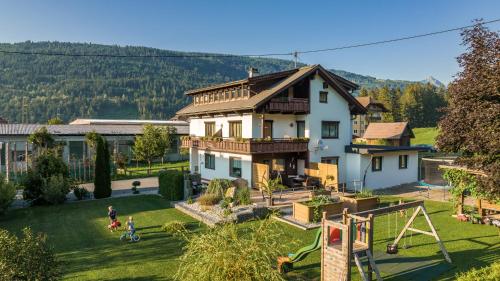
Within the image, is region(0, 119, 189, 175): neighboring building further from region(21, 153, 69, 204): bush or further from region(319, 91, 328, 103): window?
region(319, 91, 328, 103): window

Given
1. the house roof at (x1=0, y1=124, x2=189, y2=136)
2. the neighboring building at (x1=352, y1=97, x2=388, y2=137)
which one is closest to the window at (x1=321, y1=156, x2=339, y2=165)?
the house roof at (x1=0, y1=124, x2=189, y2=136)

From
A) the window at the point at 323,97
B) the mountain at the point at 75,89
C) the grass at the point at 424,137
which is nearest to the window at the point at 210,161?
the window at the point at 323,97

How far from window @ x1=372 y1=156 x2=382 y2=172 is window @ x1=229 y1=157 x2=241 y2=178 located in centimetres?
1165

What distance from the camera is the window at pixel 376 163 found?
2927 cm

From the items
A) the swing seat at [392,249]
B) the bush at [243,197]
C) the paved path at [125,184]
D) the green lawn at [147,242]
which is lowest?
the paved path at [125,184]

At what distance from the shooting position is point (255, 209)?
18.4 metres

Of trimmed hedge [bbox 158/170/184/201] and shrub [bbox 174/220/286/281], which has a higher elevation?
shrub [bbox 174/220/286/281]

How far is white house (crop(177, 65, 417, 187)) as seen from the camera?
2711 cm

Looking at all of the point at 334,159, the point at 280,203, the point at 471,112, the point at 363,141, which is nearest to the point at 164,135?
the point at 334,159

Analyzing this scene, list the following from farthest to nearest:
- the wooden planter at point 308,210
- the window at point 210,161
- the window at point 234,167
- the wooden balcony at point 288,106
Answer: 1. the window at point 210,161
2. the window at point 234,167
3. the wooden balcony at point 288,106
4. the wooden planter at point 308,210

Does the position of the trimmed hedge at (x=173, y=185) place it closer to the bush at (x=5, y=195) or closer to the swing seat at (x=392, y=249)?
the bush at (x=5, y=195)

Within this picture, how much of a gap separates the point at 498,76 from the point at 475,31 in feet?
Answer: 7.30

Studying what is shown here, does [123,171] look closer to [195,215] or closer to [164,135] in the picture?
[164,135]

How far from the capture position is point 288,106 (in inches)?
1079
